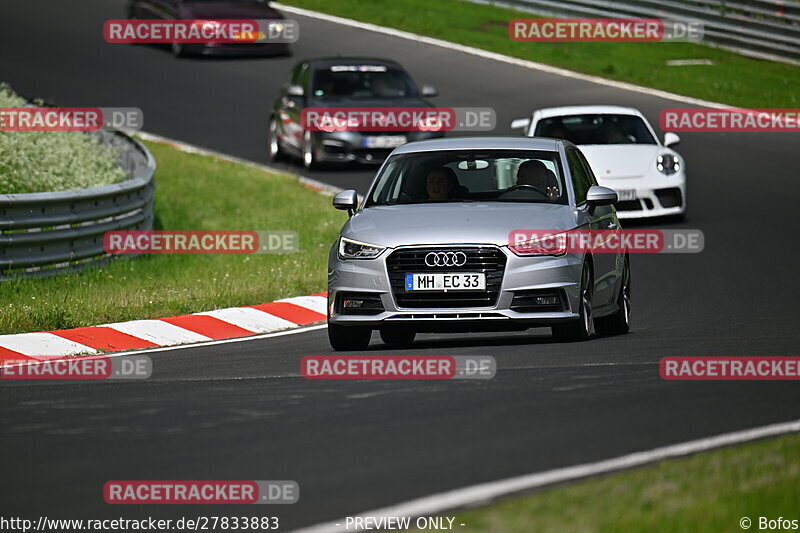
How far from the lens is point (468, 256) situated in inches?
438

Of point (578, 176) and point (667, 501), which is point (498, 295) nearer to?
point (578, 176)

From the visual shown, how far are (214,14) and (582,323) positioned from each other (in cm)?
2190

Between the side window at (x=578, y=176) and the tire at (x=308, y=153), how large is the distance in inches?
474

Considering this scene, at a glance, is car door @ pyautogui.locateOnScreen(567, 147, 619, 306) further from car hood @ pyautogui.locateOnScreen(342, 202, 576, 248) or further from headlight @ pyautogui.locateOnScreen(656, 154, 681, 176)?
headlight @ pyautogui.locateOnScreen(656, 154, 681, 176)

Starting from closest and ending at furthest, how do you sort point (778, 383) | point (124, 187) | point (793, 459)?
point (793, 459) < point (778, 383) < point (124, 187)

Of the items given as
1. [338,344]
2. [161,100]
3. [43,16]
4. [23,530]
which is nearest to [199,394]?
[338,344]

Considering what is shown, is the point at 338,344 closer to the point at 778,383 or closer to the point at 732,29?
the point at 778,383

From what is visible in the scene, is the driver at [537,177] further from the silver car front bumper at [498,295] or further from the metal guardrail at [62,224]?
the metal guardrail at [62,224]

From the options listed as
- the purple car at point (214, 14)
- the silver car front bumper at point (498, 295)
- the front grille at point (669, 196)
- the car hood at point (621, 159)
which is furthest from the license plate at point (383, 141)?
the silver car front bumper at point (498, 295)

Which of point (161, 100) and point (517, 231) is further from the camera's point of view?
point (161, 100)

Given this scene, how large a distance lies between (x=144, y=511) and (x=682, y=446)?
241cm

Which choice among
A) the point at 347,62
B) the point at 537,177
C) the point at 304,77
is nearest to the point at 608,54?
the point at 347,62

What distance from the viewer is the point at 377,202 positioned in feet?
40.6

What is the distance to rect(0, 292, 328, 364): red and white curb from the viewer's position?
1259 cm
